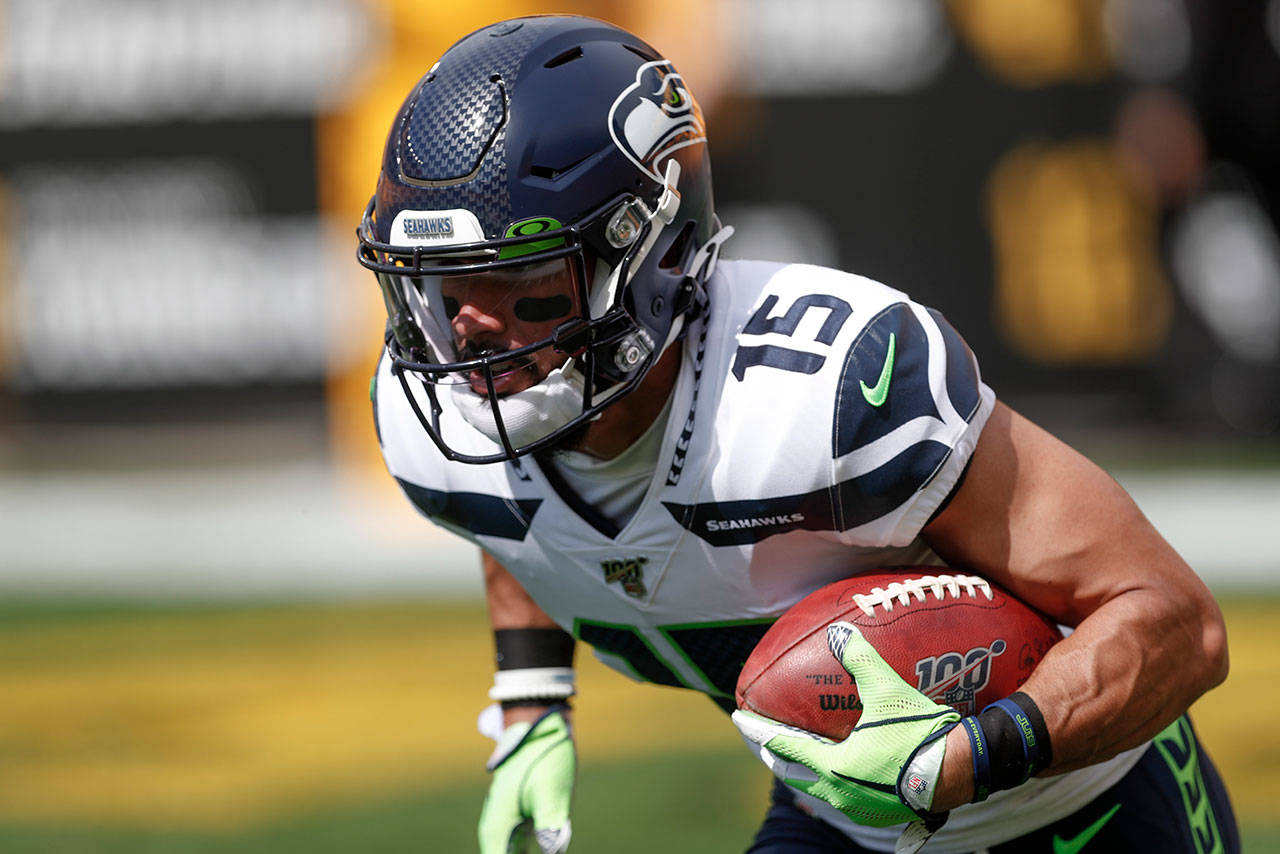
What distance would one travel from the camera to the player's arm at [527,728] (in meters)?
2.45

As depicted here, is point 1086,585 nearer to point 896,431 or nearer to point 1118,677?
point 1118,677

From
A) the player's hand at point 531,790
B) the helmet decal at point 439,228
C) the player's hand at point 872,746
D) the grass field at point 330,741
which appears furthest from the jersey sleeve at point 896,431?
the grass field at point 330,741

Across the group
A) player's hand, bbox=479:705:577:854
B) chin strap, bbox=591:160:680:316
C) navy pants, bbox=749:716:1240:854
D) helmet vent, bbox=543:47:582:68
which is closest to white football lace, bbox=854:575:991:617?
navy pants, bbox=749:716:1240:854

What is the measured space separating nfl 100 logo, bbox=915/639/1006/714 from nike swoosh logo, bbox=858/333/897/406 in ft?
1.08

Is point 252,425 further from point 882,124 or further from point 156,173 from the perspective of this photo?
point 882,124

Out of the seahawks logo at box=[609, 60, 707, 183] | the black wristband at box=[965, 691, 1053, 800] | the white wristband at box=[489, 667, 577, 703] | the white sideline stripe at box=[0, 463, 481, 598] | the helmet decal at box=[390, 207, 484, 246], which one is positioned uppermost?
the seahawks logo at box=[609, 60, 707, 183]

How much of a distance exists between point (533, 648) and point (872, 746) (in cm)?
83

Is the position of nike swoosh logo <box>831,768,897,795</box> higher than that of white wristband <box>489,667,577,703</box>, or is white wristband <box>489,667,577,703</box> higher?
nike swoosh logo <box>831,768,897,795</box>

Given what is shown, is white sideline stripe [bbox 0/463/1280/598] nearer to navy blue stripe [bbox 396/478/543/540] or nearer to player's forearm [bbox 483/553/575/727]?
player's forearm [bbox 483/553/575/727]

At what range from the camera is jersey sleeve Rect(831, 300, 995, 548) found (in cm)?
204

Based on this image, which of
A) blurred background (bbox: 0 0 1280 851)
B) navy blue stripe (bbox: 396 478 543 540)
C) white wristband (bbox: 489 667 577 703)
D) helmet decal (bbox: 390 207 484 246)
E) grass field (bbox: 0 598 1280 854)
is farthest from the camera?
blurred background (bbox: 0 0 1280 851)

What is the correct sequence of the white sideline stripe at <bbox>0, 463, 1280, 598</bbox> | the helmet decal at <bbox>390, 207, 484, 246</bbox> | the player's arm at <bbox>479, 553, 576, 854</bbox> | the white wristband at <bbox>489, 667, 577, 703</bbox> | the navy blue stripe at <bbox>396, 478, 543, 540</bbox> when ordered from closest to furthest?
the helmet decal at <bbox>390, 207, 484, 246</bbox> < the navy blue stripe at <bbox>396, 478, 543, 540</bbox> < the player's arm at <bbox>479, 553, 576, 854</bbox> < the white wristband at <bbox>489, 667, 577, 703</bbox> < the white sideline stripe at <bbox>0, 463, 1280, 598</bbox>

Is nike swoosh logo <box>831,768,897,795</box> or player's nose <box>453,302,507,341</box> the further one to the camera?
player's nose <box>453,302,507,341</box>

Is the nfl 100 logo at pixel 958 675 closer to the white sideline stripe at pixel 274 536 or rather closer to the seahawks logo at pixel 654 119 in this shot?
the seahawks logo at pixel 654 119
